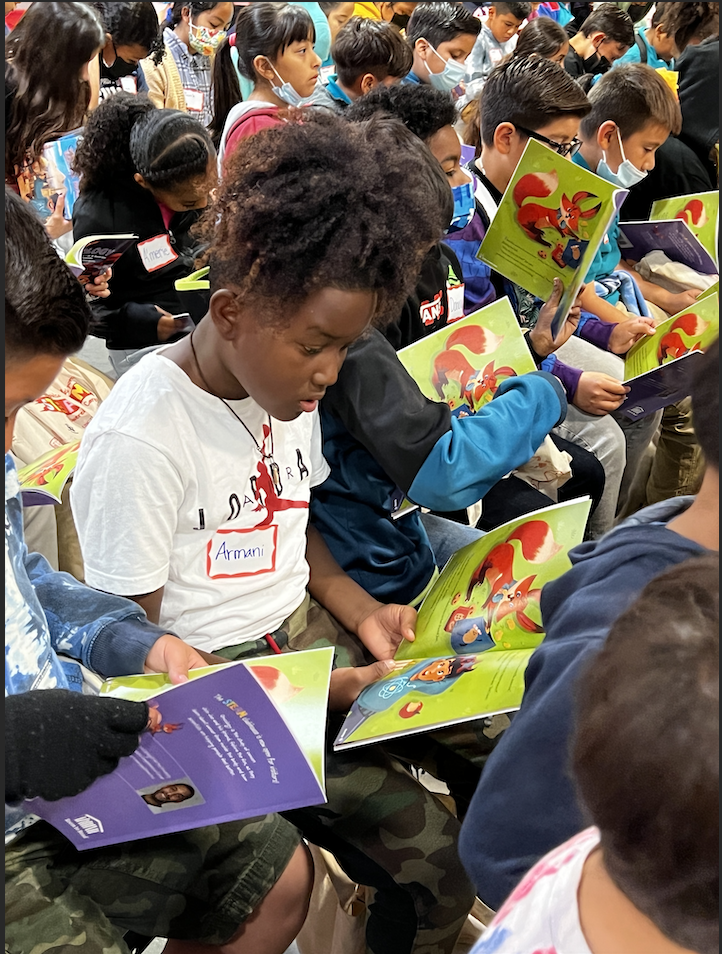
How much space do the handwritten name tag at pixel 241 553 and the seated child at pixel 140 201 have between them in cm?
129

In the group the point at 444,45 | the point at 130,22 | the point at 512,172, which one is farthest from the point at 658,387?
the point at 130,22

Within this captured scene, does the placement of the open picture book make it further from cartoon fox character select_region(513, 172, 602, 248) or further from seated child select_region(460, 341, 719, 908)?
seated child select_region(460, 341, 719, 908)

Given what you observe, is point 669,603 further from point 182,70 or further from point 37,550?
point 182,70

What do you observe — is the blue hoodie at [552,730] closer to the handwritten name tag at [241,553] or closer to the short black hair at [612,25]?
the handwritten name tag at [241,553]

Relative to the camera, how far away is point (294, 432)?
4.97 ft

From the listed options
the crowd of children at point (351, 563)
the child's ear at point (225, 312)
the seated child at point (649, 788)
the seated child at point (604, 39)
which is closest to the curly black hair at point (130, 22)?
the crowd of children at point (351, 563)

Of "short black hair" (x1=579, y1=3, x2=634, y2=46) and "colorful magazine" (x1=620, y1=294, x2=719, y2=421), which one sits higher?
"colorful magazine" (x1=620, y1=294, x2=719, y2=421)

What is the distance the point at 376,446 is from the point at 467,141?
7.20 feet

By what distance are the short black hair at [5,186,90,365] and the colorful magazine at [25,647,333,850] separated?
0.42 m

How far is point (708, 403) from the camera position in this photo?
37.3 inches

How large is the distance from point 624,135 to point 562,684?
7.93 ft

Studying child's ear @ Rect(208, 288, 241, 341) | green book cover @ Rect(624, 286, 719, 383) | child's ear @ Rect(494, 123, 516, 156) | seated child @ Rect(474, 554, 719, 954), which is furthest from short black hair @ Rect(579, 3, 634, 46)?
seated child @ Rect(474, 554, 719, 954)

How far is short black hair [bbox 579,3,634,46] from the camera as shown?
17.6 ft

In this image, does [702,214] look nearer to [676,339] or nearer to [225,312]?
[676,339]
